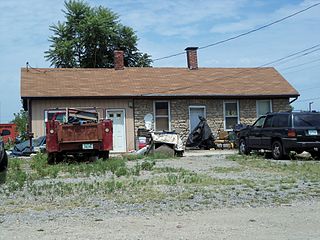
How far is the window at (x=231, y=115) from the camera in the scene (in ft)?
91.9

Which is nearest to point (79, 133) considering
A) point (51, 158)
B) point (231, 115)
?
point (51, 158)

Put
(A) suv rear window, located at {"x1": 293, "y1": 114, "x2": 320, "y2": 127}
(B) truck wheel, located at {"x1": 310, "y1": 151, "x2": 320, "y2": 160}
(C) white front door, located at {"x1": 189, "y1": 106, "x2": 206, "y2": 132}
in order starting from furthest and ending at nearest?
(C) white front door, located at {"x1": 189, "y1": 106, "x2": 206, "y2": 132} → (B) truck wheel, located at {"x1": 310, "y1": 151, "x2": 320, "y2": 160} → (A) suv rear window, located at {"x1": 293, "y1": 114, "x2": 320, "y2": 127}

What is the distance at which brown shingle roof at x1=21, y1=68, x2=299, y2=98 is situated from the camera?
2580 centimetres

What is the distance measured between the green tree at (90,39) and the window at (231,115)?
23107 millimetres

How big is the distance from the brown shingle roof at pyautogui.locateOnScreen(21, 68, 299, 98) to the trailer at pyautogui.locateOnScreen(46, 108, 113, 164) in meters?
7.28

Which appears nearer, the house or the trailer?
the trailer

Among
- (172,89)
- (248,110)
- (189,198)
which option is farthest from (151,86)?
(189,198)

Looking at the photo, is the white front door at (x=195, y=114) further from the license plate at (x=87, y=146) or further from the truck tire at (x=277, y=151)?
the license plate at (x=87, y=146)

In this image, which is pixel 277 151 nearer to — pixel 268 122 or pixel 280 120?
pixel 280 120

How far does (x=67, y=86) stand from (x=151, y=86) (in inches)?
180

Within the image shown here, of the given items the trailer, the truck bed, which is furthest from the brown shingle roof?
the truck bed

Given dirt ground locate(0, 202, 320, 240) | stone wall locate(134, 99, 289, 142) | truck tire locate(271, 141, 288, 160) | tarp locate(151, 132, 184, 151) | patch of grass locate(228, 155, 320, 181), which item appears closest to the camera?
dirt ground locate(0, 202, 320, 240)

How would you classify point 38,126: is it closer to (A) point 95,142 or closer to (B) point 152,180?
(A) point 95,142

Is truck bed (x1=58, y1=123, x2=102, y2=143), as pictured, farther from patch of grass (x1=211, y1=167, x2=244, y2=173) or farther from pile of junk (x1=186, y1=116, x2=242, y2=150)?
pile of junk (x1=186, y1=116, x2=242, y2=150)
